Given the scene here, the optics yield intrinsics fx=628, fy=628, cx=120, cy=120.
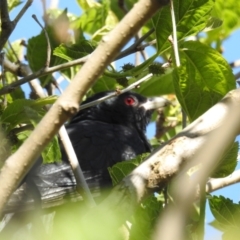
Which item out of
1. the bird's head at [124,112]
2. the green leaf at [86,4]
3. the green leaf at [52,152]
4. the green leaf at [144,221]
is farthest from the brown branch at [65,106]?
the bird's head at [124,112]

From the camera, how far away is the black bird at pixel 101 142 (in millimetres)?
5125

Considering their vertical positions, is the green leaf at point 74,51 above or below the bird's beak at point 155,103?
above

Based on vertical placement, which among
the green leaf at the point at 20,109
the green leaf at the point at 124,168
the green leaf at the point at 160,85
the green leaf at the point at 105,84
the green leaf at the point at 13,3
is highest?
the green leaf at the point at 13,3

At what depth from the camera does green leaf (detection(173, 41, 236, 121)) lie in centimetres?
325

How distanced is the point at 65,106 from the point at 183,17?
162 cm

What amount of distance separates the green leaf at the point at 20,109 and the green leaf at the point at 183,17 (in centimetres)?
69

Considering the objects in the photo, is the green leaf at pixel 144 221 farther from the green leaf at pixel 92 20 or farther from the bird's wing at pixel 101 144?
the green leaf at pixel 92 20

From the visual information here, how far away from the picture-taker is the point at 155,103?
698 cm

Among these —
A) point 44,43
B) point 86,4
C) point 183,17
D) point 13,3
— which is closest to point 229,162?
point 183,17

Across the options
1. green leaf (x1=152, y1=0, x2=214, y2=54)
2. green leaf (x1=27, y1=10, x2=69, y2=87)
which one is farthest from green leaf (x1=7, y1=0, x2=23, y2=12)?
green leaf (x1=152, y1=0, x2=214, y2=54)

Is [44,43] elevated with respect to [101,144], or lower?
elevated

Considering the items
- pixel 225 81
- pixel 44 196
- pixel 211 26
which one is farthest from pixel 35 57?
pixel 225 81

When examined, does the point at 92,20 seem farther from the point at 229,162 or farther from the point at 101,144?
the point at 229,162

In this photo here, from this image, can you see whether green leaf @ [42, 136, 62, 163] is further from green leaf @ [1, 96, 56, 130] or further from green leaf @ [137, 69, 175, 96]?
green leaf @ [137, 69, 175, 96]
